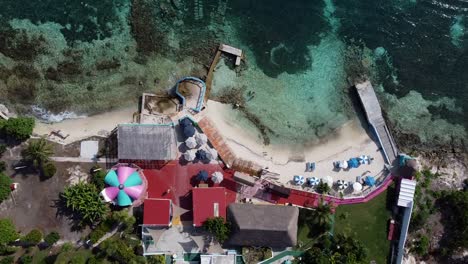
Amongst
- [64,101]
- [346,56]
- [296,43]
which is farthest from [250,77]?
[64,101]

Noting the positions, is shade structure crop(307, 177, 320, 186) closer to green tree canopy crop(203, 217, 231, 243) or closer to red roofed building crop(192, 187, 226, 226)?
red roofed building crop(192, 187, 226, 226)

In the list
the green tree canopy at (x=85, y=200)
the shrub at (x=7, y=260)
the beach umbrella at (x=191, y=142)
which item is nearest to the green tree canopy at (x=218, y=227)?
the beach umbrella at (x=191, y=142)

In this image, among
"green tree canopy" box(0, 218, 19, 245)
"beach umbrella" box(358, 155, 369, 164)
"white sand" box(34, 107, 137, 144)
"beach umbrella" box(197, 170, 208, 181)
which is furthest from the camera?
"beach umbrella" box(358, 155, 369, 164)

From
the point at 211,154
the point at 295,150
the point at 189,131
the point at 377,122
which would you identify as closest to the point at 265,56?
the point at 295,150

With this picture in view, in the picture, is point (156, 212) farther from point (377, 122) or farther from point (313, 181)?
point (377, 122)

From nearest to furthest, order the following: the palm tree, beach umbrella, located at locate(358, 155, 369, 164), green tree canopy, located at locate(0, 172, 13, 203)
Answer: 1. green tree canopy, located at locate(0, 172, 13, 203)
2. the palm tree
3. beach umbrella, located at locate(358, 155, 369, 164)

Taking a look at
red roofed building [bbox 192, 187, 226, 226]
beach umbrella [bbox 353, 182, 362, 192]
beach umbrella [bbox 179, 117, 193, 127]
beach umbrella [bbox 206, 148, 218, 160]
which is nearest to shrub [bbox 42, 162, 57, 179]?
beach umbrella [bbox 179, 117, 193, 127]
